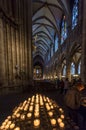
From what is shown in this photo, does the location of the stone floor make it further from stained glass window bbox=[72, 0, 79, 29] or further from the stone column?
stained glass window bbox=[72, 0, 79, 29]

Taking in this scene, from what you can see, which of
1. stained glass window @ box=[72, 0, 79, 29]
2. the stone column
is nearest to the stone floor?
the stone column

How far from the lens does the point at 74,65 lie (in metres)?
31.1

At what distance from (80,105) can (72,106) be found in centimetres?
24

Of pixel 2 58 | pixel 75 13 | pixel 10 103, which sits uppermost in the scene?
pixel 75 13

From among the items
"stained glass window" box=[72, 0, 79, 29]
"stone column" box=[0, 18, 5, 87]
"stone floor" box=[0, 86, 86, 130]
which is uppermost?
"stained glass window" box=[72, 0, 79, 29]

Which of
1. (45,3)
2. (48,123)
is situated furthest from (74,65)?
(48,123)

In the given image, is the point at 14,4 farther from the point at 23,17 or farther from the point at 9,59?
the point at 9,59

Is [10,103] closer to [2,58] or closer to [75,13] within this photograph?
[2,58]

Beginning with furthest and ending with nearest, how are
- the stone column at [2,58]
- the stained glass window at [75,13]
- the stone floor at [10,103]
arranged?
the stained glass window at [75,13]
the stone column at [2,58]
the stone floor at [10,103]

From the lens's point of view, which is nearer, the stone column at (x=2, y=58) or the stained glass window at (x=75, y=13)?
the stone column at (x=2, y=58)

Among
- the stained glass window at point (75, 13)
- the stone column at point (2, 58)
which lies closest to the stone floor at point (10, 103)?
the stone column at point (2, 58)

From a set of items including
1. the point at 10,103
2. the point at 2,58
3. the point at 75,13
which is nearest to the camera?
the point at 10,103

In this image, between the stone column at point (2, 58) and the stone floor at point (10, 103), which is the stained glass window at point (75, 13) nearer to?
the stone column at point (2, 58)

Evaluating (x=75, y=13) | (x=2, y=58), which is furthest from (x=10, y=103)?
(x=75, y=13)
